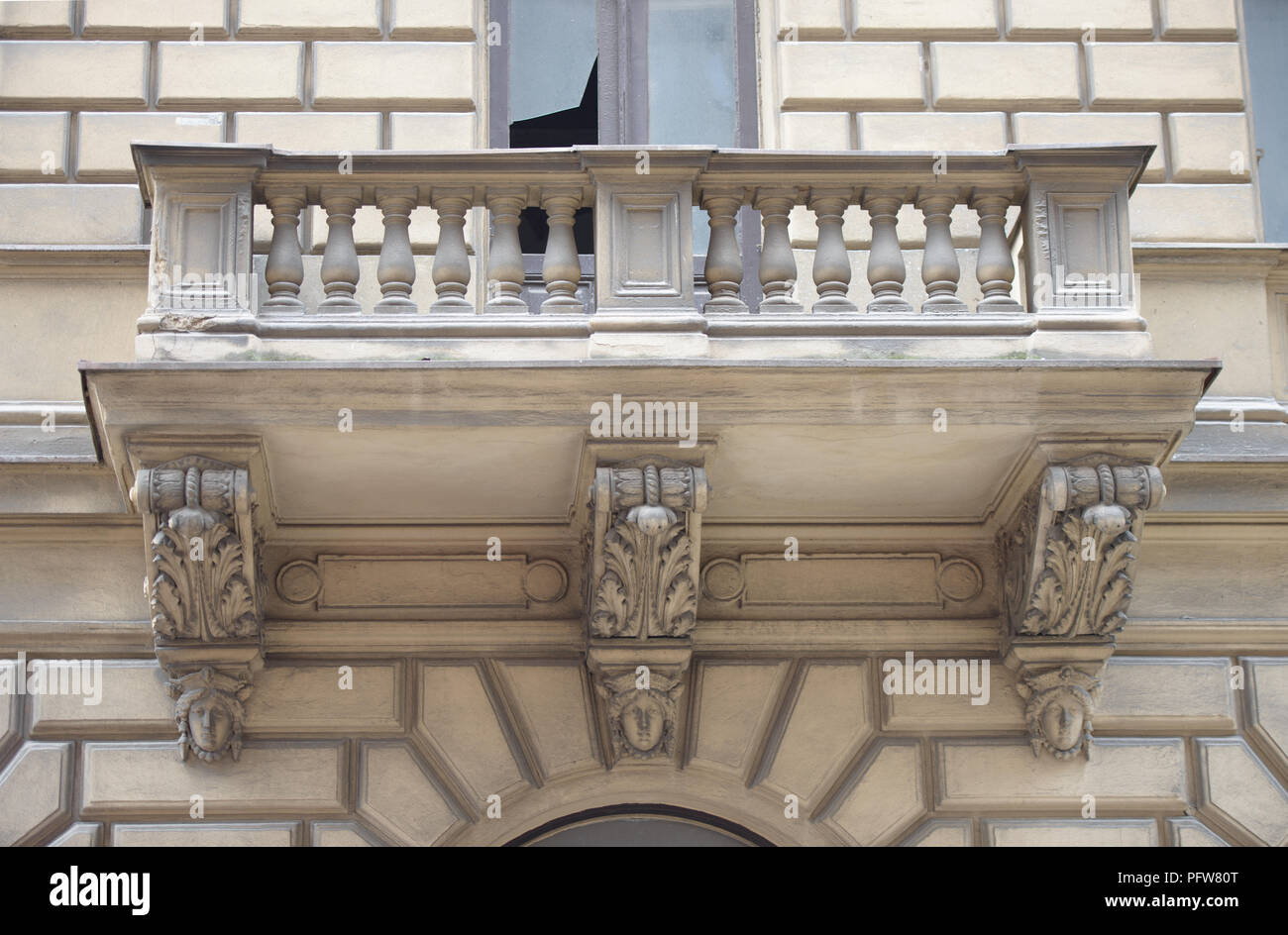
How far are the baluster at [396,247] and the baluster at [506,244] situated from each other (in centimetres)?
34

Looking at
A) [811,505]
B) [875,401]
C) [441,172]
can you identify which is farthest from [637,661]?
[441,172]

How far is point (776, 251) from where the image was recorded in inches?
291

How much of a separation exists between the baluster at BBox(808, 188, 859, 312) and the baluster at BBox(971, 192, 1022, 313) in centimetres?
56

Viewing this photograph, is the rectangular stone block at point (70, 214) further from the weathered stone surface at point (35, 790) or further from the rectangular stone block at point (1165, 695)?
the rectangular stone block at point (1165, 695)

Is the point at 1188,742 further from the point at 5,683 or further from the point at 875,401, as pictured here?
the point at 5,683

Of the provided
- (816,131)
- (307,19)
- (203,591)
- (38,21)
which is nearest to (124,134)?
(38,21)

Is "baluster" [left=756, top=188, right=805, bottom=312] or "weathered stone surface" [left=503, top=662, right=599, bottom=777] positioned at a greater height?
"baluster" [left=756, top=188, right=805, bottom=312]

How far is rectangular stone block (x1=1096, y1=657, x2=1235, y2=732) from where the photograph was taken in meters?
7.85

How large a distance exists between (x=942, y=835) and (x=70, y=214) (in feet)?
16.4

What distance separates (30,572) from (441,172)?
261cm

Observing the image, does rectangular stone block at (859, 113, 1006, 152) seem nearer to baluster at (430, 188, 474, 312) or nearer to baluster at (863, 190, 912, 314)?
baluster at (863, 190, 912, 314)

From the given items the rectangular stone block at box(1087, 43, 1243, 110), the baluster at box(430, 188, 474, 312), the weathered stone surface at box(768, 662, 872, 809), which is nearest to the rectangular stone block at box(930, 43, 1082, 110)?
the rectangular stone block at box(1087, 43, 1243, 110)

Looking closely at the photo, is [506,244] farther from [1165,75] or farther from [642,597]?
[1165,75]
